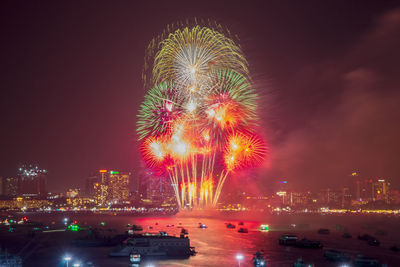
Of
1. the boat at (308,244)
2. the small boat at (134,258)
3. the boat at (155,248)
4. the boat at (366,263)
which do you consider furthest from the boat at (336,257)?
the small boat at (134,258)

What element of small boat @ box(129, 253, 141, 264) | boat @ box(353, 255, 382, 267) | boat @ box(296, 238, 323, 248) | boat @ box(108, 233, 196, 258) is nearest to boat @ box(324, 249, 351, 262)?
boat @ box(353, 255, 382, 267)

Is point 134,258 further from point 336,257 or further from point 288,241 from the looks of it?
point 288,241

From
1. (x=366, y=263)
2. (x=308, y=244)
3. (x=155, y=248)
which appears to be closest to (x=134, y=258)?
(x=155, y=248)

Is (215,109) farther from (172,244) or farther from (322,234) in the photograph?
(322,234)

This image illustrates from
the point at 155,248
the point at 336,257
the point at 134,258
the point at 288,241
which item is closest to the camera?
→ the point at 134,258

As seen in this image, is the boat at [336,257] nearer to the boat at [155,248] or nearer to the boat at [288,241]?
the boat at [288,241]

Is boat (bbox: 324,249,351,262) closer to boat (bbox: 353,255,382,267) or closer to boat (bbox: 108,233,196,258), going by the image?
boat (bbox: 353,255,382,267)

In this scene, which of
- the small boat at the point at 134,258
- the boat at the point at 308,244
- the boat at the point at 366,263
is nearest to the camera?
the boat at the point at 366,263

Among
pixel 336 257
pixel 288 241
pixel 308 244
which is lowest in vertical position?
pixel 308 244
